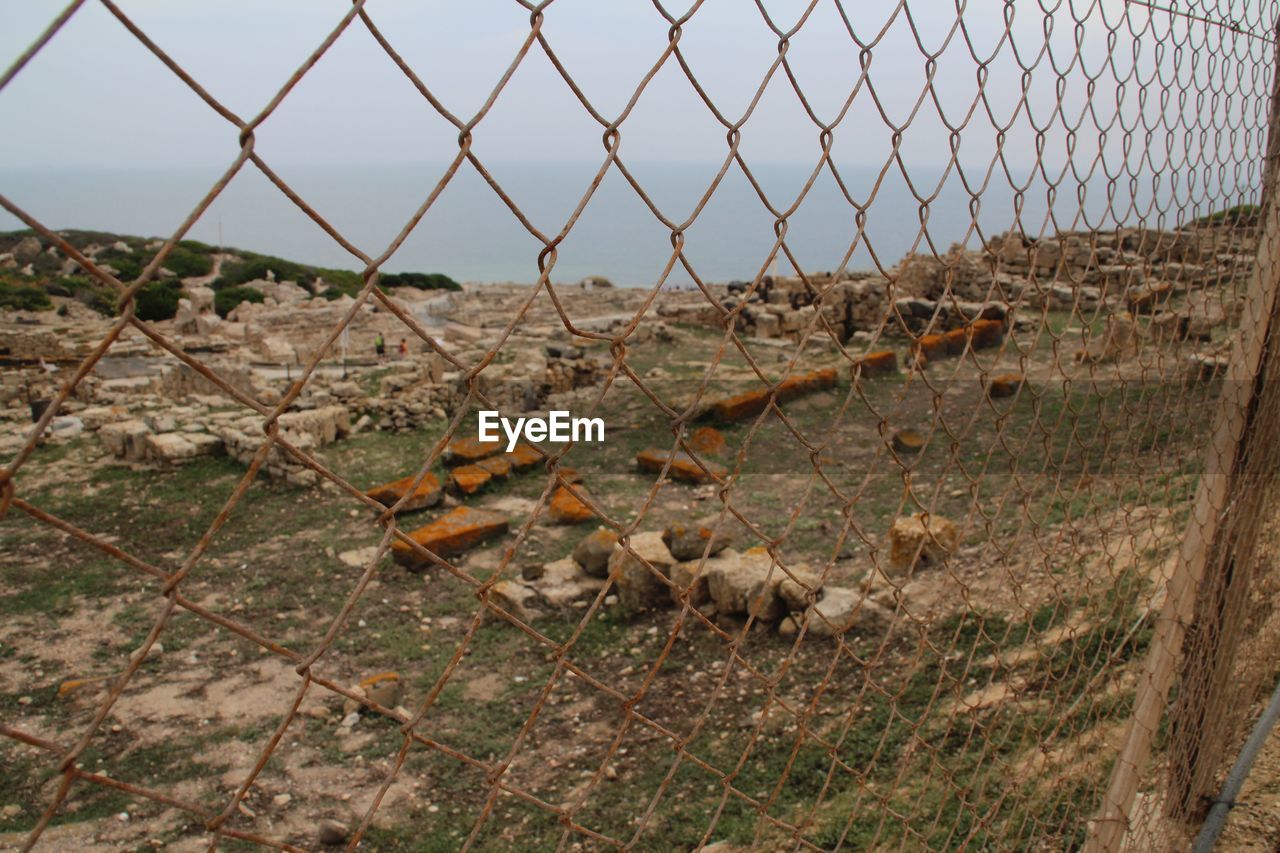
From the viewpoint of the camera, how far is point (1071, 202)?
6.46 ft

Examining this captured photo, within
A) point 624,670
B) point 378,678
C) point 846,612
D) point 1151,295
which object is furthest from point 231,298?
point 1151,295

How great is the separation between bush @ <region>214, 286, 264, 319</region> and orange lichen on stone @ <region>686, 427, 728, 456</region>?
593 inches

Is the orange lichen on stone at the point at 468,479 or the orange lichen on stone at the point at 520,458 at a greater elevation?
the orange lichen on stone at the point at 520,458

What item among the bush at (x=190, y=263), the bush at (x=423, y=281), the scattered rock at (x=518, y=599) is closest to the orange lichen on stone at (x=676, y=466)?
the scattered rock at (x=518, y=599)

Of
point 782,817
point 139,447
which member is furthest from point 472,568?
point 139,447

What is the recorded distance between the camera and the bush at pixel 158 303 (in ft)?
57.8

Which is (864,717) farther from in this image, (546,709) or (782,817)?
(546,709)

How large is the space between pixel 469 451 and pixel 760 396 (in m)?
3.08

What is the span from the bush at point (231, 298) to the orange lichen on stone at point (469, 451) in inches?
544

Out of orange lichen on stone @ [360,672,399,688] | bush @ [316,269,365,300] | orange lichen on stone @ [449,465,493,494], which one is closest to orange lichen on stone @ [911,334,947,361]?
orange lichen on stone @ [449,465,493,494]

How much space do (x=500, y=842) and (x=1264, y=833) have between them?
2.54 m

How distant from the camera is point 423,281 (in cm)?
2667

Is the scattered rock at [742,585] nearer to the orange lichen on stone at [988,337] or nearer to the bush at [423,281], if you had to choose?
the orange lichen on stone at [988,337]

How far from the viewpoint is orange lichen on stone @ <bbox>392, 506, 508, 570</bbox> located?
20.5 feet
